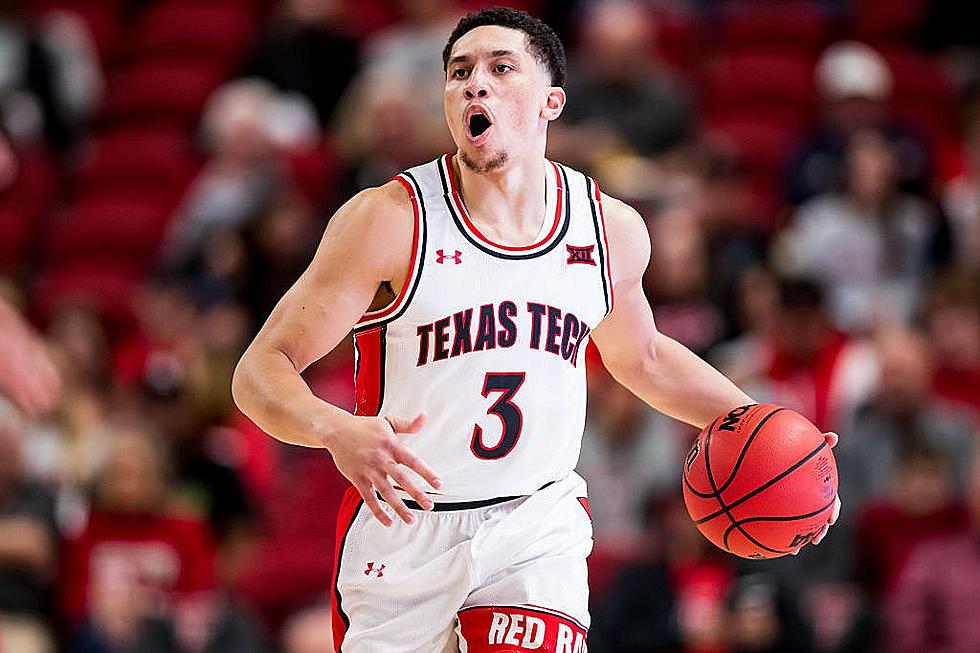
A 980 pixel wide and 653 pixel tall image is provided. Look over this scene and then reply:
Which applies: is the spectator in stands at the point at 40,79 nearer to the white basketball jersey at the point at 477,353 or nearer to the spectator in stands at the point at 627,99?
the spectator in stands at the point at 627,99

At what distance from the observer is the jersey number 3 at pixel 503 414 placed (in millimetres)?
5109

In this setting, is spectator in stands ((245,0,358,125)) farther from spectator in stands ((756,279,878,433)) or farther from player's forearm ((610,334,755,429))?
player's forearm ((610,334,755,429))

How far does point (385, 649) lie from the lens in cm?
510

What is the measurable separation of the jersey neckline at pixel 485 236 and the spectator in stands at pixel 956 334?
219 inches

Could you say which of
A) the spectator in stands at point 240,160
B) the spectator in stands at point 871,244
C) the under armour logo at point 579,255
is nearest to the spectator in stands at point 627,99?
the spectator in stands at point 871,244

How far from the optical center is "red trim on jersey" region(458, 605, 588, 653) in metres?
5.02

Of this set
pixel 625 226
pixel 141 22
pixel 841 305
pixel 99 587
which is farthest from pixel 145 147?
pixel 625 226

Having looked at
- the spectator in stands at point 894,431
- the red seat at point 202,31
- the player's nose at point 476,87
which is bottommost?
the player's nose at point 476,87

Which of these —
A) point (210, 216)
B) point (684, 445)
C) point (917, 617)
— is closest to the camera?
point (917, 617)

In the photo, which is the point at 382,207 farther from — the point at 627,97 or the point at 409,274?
the point at 627,97

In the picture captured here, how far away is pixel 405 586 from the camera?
510cm

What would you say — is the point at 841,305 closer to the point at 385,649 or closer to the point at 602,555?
the point at 602,555

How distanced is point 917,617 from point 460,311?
4985 millimetres

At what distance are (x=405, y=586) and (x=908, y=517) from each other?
5.13 metres
